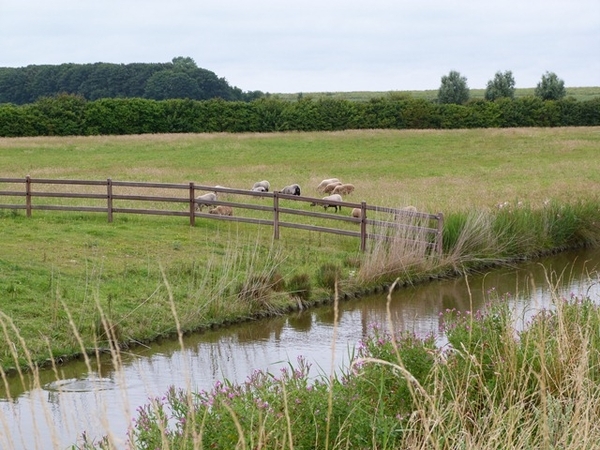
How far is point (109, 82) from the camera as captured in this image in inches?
3907

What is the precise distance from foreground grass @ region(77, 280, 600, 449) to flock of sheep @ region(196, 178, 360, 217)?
13509 mm

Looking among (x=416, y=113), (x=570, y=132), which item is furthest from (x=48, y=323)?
(x=416, y=113)

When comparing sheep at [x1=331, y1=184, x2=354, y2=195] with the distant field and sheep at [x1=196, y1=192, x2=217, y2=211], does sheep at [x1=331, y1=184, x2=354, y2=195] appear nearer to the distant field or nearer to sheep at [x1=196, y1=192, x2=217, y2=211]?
sheep at [x1=196, y1=192, x2=217, y2=211]

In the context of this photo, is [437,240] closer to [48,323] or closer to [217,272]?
[217,272]

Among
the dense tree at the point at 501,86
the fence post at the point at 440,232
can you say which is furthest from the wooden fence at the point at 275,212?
Result: the dense tree at the point at 501,86

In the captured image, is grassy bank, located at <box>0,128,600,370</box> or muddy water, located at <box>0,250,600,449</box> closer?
muddy water, located at <box>0,250,600,449</box>

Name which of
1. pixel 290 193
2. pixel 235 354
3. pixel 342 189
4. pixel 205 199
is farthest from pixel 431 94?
pixel 235 354

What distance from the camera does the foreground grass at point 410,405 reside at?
5613 mm

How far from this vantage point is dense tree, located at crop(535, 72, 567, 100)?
76.6 metres

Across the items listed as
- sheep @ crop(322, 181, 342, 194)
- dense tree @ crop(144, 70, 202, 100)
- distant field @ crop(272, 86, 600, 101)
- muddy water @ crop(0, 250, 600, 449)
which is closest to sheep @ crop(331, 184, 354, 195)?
sheep @ crop(322, 181, 342, 194)

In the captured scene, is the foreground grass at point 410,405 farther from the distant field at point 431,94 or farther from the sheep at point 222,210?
the distant field at point 431,94

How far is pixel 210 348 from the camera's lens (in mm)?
13562

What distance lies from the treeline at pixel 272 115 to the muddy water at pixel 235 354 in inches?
1757

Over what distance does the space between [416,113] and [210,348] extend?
5162 centimetres
